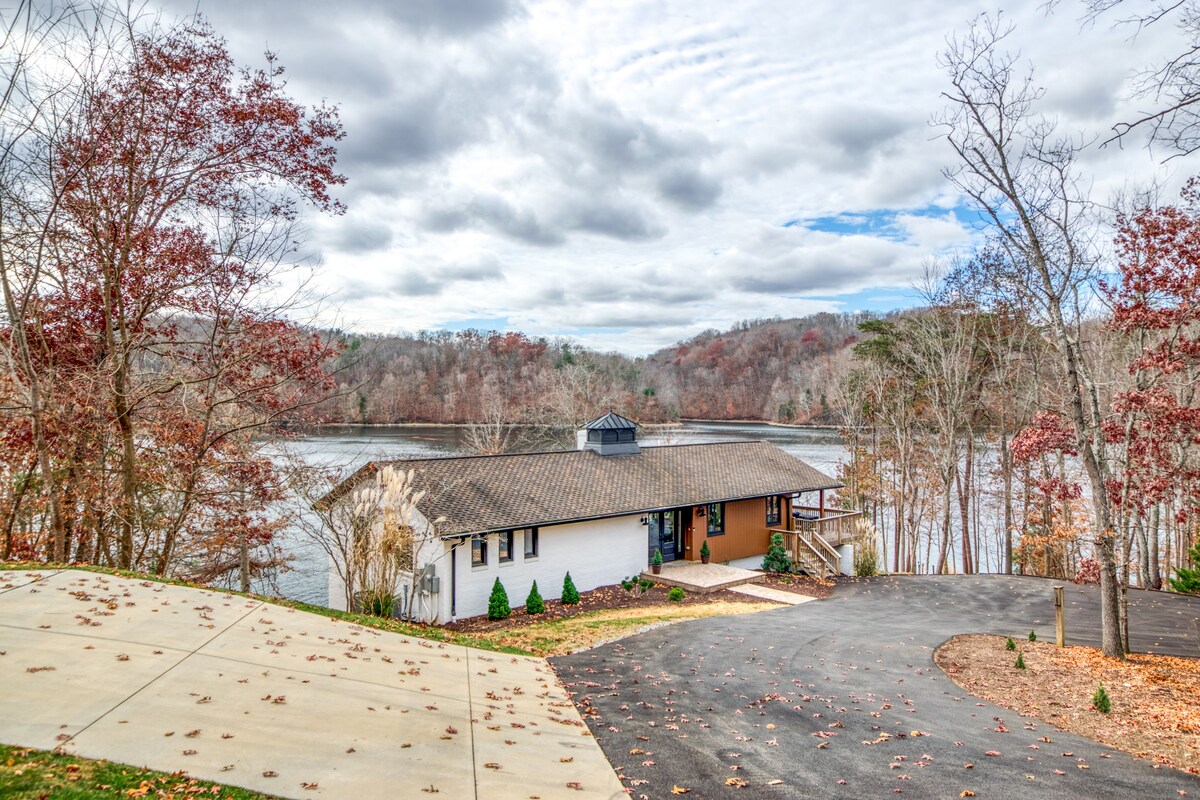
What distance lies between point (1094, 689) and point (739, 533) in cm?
1420

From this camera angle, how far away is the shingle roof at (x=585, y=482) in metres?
17.8

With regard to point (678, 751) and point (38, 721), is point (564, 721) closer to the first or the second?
point (678, 751)

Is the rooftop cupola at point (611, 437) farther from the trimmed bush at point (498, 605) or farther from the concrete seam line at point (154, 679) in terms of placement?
the concrete seam line at point (154, 679)

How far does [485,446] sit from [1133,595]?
29.6 metres

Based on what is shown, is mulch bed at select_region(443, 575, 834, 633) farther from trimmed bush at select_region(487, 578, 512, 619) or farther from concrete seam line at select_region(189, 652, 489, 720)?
concrete seam line at select_region(189, 652, 489, 720)

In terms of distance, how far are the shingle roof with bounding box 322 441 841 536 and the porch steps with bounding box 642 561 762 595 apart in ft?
7.05

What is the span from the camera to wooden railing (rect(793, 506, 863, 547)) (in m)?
23.9

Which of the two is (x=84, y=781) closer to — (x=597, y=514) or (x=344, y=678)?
(x=344, y=678)

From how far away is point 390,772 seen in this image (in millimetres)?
5266

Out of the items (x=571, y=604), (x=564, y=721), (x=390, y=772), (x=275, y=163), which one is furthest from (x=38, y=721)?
(x=571, y=604)

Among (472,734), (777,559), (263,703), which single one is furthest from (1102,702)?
(777,559)

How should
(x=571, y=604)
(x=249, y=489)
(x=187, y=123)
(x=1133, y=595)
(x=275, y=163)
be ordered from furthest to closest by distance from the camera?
(x=571, y=604) → (x=1133, y=595) → (x=249, y=489) → (x=275, y=163) → (x=187, y=123)

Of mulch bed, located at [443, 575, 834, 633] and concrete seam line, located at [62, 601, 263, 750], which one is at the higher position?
concrete seam line, located at [62, 601, 263, 750]

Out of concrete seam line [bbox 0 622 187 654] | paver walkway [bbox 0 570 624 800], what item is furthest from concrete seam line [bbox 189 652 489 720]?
concrete seam line [bbox 0 622 187 654]
